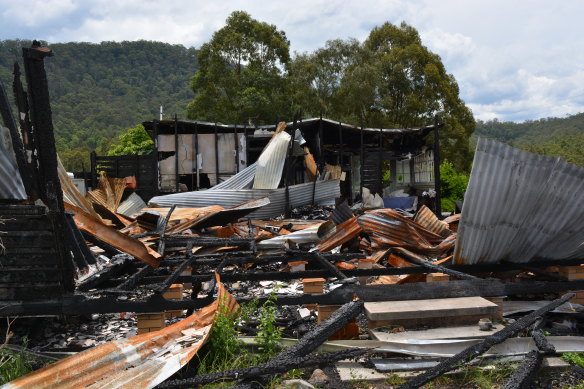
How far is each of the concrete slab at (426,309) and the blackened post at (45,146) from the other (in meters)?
2.62

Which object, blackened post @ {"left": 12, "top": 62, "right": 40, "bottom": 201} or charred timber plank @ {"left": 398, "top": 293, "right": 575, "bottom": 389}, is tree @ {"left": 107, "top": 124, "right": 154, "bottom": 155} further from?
charred timber plank @ {"left": 398, "top": 293, "right": 575, "bottom": 389}

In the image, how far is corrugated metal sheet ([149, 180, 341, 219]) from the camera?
11.7m

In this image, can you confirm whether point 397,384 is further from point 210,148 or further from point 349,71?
point 349,71

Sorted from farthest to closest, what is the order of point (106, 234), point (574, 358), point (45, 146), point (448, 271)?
point (106, 234) → point (448, 271) → point (45, 146) → point (574, 358)

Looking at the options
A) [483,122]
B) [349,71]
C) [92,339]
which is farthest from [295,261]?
[483,122]

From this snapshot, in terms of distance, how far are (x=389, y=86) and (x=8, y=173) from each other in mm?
29395

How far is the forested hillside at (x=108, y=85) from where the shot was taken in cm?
5472

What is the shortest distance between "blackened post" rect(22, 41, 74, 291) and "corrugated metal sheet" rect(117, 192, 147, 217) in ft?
32.6

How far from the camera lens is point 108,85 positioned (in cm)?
7331

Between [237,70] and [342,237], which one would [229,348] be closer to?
[342,237]

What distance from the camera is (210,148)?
14695mm

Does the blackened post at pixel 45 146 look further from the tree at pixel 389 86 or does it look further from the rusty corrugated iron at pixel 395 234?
the tree at pixel 389 86

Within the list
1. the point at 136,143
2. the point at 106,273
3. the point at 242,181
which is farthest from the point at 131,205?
the point at 136,143

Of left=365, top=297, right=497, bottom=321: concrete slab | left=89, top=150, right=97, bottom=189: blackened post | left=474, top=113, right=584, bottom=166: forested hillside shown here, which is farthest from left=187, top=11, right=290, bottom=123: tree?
left=474, top=113, right=584, bottom=166: forested hillside
